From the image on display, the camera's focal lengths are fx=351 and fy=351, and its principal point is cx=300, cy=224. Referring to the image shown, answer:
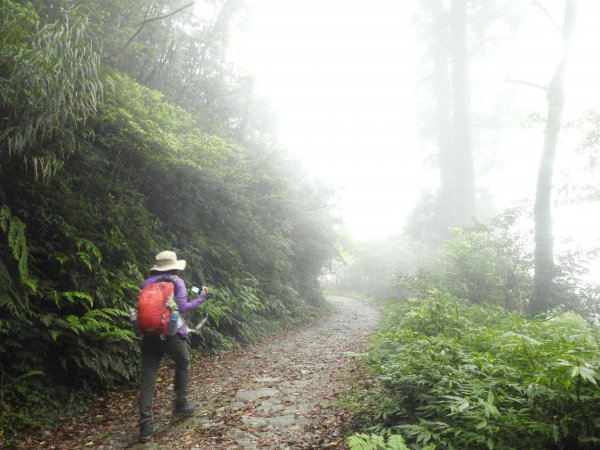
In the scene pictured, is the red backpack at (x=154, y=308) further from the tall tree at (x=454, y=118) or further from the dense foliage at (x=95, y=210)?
the tall tree at (x=454, y=118)

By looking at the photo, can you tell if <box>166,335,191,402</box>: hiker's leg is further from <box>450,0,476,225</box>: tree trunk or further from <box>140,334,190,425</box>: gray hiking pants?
<box>450,0,476,225</box>: tree trunk

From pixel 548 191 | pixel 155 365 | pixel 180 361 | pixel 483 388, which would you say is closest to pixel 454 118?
pixel 548 191

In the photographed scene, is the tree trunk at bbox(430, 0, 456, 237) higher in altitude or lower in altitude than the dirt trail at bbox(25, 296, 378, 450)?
higher

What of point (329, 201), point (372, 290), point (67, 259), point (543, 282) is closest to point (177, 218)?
point (67, 259)

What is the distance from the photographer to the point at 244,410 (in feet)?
14.8

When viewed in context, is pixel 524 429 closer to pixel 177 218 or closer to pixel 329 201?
pixel 177 218

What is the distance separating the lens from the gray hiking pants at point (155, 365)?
4031mm

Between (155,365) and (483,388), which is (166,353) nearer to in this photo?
(155,365)

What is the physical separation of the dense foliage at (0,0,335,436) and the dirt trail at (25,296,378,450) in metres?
0.57

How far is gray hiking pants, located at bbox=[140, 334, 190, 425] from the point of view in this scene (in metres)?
4.03

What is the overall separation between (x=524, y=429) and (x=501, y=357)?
4.26 ft

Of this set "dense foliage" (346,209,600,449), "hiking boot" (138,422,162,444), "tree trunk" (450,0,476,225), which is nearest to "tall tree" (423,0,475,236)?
"tree trunk" (450,0,476,225)

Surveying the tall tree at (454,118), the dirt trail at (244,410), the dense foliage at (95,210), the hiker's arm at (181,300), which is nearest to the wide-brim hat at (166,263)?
the hiker's arm at (181,300)

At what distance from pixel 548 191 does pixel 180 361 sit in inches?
452
